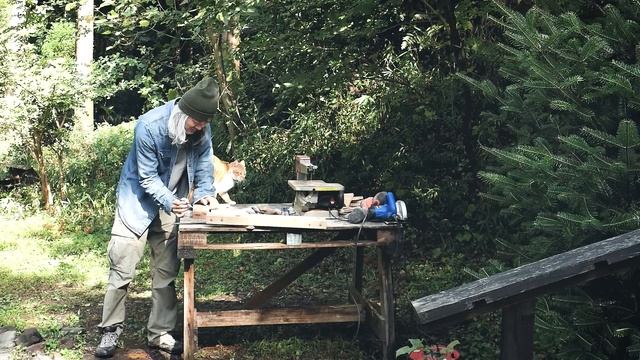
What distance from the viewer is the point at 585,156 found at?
459cm

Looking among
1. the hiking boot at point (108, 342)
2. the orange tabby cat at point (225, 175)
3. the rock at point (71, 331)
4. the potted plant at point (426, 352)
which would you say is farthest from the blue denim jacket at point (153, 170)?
the potted plant at point (426, 352)

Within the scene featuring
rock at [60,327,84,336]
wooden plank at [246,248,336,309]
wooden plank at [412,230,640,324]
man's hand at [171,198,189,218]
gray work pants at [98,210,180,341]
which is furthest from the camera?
rock at [60,327,84,336]

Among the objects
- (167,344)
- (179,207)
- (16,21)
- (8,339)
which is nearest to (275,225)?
(179,207)

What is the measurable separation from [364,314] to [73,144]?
6728 mm

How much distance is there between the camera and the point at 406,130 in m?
8.99

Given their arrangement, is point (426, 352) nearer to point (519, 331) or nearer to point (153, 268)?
point (519, 331)

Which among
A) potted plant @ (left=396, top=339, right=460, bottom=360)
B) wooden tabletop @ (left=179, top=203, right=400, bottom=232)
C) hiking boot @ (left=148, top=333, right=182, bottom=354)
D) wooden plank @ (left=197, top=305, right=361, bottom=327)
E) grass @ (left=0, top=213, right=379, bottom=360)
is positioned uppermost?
A: wooden tabletop @ (left=179, top=203, right=400, bottom=232)

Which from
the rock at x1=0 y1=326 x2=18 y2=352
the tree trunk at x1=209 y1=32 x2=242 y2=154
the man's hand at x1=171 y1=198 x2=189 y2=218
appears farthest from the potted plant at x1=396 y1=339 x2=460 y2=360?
the tree trunk at x1=209 y1=32 x2=242 y2=154

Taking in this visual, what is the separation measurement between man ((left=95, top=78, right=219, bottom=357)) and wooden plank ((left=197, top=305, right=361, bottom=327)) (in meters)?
0.40

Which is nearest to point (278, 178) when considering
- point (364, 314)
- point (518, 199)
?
point (364, 314)

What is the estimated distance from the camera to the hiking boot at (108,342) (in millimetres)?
5941

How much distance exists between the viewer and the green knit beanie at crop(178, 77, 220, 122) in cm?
555

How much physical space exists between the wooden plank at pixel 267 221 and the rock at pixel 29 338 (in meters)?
2.03

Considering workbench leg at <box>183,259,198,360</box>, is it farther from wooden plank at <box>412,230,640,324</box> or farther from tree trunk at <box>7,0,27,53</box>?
tree trunk at <box>7,0,27,53</box>
